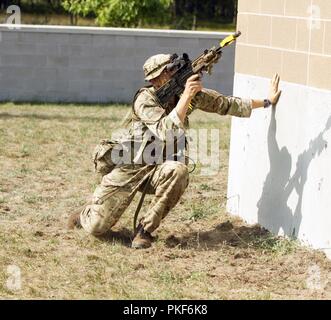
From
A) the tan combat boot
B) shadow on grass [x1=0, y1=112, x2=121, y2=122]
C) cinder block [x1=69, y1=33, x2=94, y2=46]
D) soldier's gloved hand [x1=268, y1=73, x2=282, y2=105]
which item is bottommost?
shadow on grass [x1=0, y1=112, x2=121, y2=122]

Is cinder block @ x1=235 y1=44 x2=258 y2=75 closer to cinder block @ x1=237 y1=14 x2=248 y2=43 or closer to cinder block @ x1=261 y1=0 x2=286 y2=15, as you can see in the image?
cinder block @ x1=237 y1=14 x2=248 y2=43

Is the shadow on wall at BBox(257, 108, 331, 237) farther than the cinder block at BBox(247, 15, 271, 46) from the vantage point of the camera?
No

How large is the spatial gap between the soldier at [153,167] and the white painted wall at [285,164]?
0.28m

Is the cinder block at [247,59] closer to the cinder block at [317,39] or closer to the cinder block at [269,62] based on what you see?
the cinder block at [269,62]

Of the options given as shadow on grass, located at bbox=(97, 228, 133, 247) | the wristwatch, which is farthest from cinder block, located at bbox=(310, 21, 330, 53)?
shadow on grass, located at bbox=(97, 228, 133, 247)

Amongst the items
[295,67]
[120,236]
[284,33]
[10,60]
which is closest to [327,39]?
[295,67]

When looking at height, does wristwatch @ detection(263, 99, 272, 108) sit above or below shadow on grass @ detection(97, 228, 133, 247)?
above

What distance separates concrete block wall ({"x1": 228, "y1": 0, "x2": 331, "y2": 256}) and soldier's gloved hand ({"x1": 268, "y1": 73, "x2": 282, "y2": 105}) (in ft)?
0.20

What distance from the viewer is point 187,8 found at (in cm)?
3541

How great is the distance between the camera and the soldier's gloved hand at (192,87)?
5957 mm

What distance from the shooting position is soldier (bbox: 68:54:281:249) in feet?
19.9

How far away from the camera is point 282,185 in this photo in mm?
6387

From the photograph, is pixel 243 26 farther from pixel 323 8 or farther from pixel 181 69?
pixel 323 8

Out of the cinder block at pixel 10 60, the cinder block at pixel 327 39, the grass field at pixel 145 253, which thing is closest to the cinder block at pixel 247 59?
the cinder block at pixel 327 39
